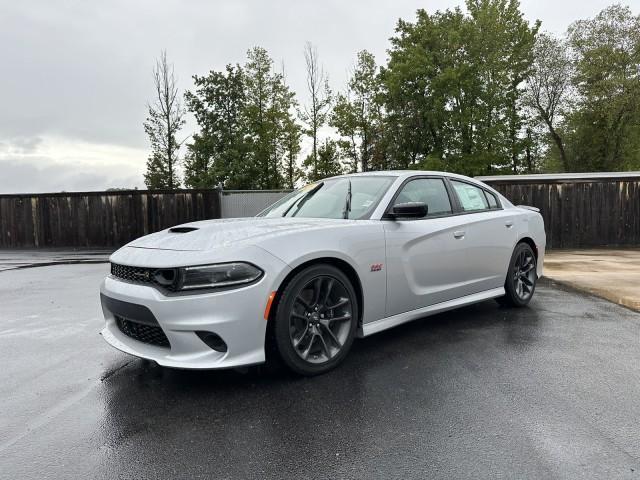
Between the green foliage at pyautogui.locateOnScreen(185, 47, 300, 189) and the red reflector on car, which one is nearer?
the red reflector on car

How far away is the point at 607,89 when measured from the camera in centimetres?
2611

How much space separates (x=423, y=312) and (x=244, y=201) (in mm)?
13892

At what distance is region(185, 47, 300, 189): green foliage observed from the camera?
1291 inches

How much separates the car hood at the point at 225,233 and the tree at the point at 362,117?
28.0 m

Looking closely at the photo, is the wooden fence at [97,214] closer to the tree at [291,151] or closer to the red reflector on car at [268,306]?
the red reflector on car at [268,306]

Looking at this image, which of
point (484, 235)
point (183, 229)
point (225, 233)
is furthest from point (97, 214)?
point (484, 235)

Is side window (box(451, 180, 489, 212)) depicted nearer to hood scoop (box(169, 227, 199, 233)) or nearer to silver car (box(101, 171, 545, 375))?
silver car (box(101, 171, 545, 375))

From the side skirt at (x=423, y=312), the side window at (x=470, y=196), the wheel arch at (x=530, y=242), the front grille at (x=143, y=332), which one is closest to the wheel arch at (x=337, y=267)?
the side skirt at (x=423, y=312)

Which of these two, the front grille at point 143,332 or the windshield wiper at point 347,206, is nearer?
the front grille at point 143,332

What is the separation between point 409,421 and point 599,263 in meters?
9.03

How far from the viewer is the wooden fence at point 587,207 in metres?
13.5

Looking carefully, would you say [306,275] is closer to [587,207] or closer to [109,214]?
[587,207]

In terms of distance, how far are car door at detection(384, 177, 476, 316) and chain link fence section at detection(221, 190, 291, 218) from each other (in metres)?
12.9

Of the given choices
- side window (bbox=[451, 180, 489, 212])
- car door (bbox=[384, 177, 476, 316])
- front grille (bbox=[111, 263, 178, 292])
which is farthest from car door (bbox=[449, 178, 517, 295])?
front grille (bbox=[111, 263, 178, 292])
